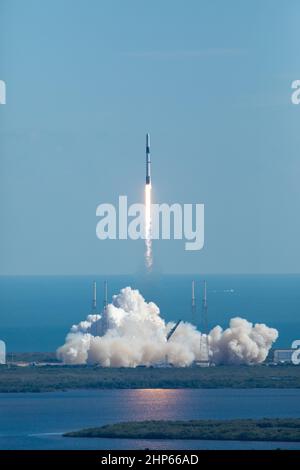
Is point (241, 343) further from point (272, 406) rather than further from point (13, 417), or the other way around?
point (13, 417)

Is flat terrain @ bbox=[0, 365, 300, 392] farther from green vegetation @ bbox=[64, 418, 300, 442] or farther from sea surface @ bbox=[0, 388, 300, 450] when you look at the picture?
green vegetation @ bbox=[64, 418, 300, 442]

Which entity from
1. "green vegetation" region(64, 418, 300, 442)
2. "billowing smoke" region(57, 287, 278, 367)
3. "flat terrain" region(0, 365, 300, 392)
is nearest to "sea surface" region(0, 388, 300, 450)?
"flat terrain" region(0, 365, 300, 392)

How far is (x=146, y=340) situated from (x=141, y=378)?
2.85m

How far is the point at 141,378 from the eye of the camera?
10094 centimetres

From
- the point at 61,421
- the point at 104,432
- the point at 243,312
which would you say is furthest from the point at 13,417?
the point at 243,312

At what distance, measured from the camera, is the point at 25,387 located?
98.5 meters

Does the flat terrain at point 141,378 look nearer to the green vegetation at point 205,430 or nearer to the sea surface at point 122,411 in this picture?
the sea surface at point 122,411

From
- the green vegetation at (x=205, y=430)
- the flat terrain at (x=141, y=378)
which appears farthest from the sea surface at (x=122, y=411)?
the green vegetation at (x=205, y=430)

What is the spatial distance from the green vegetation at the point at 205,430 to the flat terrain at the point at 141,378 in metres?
13.2

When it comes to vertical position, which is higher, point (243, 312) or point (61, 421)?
point (243, 312)

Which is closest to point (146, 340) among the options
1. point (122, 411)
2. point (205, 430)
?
point (122, 411)

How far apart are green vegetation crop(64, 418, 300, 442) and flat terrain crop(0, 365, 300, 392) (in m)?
13.2

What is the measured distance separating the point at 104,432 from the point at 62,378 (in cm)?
1797
